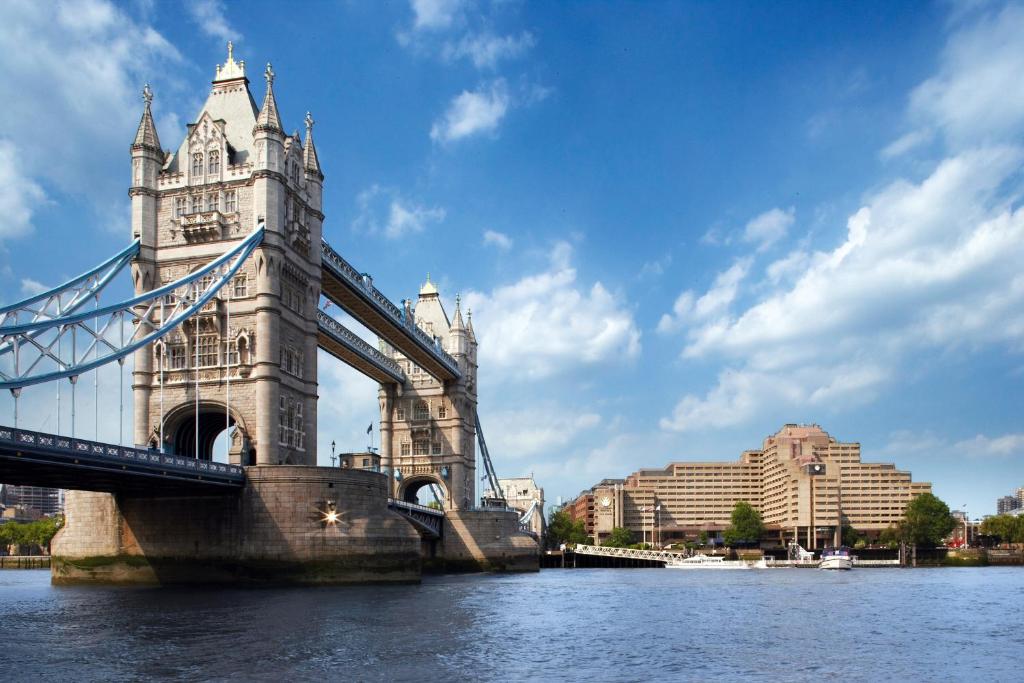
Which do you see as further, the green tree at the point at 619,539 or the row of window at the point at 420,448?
the green tree at the point at 619,539

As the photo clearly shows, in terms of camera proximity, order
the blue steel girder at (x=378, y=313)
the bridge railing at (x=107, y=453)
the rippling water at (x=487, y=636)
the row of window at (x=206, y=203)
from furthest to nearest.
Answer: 1. the blue steel girder at (x=378, y=313)
2. the row of window at (x=206, y=203)
3. the bridge railing at (x=107, y=453)
4. the rippling water at (x=487, y=636)

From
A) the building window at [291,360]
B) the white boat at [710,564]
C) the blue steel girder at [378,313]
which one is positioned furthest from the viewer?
the white boat at [710,564]

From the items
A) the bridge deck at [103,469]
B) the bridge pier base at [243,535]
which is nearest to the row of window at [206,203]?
the bridge deck at [103,469]

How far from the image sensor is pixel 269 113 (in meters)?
56.4

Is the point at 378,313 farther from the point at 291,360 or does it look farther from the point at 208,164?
the point at 208,164

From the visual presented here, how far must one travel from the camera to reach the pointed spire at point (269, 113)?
184ft

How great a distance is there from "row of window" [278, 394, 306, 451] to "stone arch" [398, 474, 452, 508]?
3564 centimetres

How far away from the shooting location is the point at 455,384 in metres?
96.2

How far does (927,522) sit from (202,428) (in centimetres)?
9973

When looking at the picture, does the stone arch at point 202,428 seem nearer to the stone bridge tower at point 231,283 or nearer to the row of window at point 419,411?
the stone bridge tower at point 231,283

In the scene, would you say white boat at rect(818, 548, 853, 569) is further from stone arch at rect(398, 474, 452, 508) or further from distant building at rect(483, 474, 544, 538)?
distant building at rect(483, 474, 544, 538)

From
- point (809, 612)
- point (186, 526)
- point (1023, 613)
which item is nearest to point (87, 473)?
point (186, 526)

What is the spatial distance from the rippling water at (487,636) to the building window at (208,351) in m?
12.0

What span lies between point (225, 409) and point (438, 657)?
30898mm
